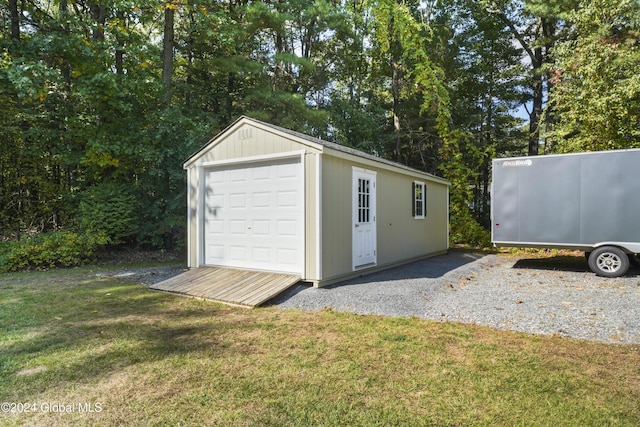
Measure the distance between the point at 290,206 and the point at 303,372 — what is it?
371cm

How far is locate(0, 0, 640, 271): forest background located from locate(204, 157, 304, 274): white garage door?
10.1 ft

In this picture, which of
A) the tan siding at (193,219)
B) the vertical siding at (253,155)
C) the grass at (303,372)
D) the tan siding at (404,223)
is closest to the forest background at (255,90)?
the tan siding at (193,219)

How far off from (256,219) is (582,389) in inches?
211

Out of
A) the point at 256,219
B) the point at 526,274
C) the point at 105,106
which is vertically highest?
the point at 105,106

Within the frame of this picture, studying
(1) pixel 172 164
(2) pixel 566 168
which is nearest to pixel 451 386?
(2) pixel 566 168

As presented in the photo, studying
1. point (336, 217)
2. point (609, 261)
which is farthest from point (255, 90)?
point (609, 261)

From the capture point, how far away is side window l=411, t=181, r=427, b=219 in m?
9.71

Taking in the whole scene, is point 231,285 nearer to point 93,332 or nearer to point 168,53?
point 93,332

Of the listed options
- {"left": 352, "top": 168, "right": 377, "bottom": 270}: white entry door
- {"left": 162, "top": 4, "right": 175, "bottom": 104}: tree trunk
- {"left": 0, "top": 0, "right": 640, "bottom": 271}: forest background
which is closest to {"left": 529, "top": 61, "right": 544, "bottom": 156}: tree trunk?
{"left": 0, "top": 0, "right": 640, "bottom": 271}: forest background

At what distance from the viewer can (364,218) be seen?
7309mm

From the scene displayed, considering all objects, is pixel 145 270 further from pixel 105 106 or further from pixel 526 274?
pixel 526 274

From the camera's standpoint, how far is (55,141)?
10.2 m

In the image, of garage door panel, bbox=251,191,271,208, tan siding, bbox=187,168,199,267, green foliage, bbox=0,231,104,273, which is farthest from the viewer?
green foliage, bbox=0,231,104,273

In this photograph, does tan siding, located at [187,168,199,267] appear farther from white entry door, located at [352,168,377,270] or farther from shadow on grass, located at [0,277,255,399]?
white entry door, located at [352,168,377,270]
